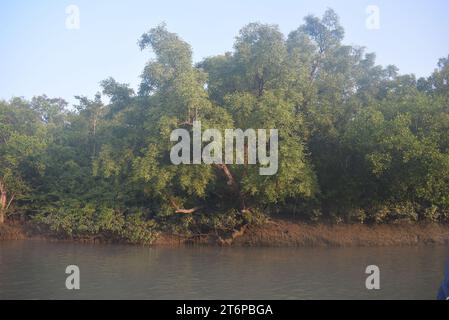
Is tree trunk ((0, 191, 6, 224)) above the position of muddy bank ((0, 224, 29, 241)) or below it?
above

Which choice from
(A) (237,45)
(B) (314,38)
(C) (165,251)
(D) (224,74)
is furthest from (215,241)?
(B) (314,38)

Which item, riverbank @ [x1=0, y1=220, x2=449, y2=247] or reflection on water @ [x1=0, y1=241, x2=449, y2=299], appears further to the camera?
riverbank @ [x1=0, y1=220, x2=449, y2=247]

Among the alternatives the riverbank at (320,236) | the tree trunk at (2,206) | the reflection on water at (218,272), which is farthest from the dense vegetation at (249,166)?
the reflection on water at (218,272)

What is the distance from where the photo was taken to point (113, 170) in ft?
62.1

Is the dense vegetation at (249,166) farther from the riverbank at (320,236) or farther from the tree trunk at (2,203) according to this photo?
the riverbank at (320,236)

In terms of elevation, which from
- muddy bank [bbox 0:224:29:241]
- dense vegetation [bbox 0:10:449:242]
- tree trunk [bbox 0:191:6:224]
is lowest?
muddy bank [bbox 0:224:29:241]

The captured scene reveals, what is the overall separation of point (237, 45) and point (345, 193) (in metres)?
9.00

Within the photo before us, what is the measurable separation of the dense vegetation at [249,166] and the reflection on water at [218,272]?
2.48 metres

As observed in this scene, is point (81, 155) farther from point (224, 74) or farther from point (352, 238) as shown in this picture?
point (352, 238)

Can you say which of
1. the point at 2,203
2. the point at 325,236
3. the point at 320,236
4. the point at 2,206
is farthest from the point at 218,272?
the point at 2,203

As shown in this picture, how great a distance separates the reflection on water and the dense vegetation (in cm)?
248

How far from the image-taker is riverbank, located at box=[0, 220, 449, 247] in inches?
795

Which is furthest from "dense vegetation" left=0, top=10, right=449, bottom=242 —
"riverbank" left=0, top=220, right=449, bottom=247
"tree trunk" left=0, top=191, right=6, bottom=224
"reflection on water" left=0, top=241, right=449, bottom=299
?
"reflection on water" left=0, top=241, right=449, bottom=299

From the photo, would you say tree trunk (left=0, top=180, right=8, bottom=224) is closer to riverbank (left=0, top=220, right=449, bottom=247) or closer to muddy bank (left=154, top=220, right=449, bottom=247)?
riverbank (left=0, top=220, right=449, bottom=247)
